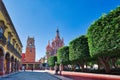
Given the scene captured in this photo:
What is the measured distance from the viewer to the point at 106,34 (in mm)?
23578

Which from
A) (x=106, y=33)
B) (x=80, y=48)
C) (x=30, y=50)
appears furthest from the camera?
(x=30, y=50)

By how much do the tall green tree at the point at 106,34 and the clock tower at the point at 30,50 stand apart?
7040 centimetres

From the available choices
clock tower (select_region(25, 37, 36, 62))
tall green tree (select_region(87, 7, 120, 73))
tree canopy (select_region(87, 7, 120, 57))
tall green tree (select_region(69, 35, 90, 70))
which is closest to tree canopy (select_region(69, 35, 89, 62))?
tall green tree (select_region(69, 35, 90, 70))

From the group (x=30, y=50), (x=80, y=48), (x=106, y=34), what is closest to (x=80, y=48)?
(x=80, y=48)

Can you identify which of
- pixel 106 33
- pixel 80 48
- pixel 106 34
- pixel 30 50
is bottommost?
pixel 80 48

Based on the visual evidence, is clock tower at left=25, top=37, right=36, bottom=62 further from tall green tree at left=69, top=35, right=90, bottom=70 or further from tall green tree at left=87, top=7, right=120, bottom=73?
tall green tree at left=87, top=7, right=120, bottom=73

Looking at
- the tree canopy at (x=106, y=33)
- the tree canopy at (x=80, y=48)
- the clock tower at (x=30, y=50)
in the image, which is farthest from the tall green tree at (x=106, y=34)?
the clock tower at (x=30, y=50)

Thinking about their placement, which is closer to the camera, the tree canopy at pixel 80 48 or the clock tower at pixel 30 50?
the tree canopy at pixel 80 48

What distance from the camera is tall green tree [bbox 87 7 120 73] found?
73.0 feet

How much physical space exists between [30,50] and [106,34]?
246 feet

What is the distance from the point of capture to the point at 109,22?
76.4 ft

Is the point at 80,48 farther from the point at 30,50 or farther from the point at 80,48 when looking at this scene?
the point at 30,50

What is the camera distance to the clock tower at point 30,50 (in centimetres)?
9583

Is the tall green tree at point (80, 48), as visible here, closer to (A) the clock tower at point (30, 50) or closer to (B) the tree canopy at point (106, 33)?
(B) the tree canopy at point (106, 33)
